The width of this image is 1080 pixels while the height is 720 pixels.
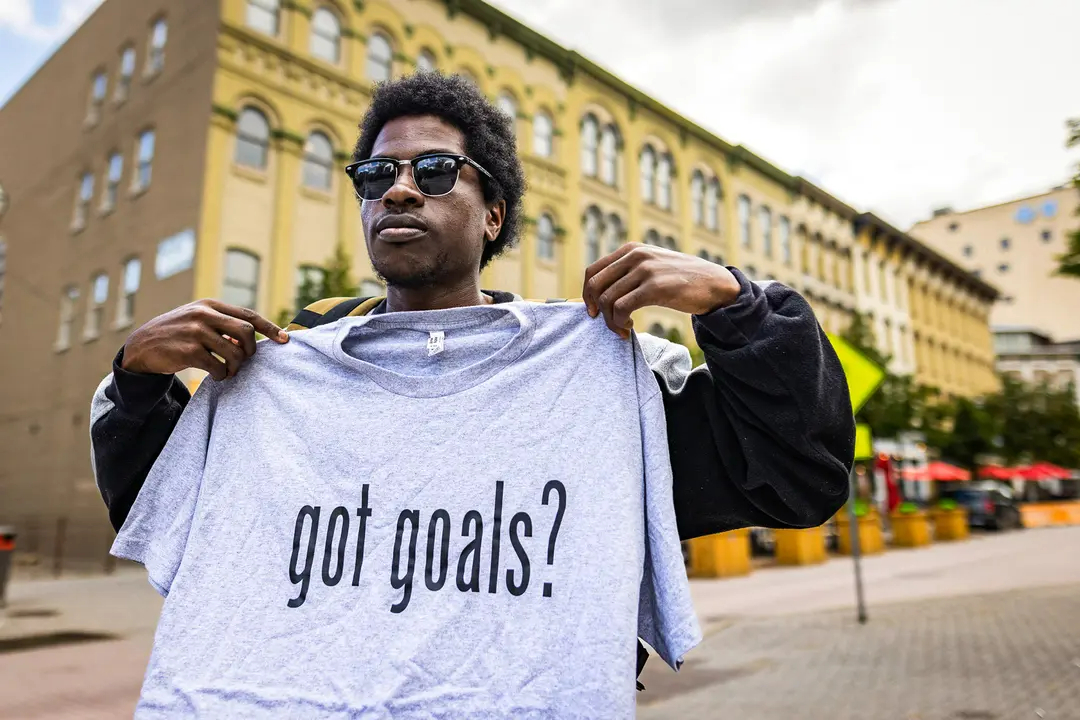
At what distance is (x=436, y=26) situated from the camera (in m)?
22.5

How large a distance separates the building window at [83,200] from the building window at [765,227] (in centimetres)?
2342

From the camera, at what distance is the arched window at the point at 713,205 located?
31.1m

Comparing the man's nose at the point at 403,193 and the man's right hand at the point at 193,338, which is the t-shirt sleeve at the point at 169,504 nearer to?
the man's right hand at the point at 193,338

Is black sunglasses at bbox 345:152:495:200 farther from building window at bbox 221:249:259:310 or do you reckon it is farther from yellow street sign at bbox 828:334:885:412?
building window at bbox 221:249:259:310

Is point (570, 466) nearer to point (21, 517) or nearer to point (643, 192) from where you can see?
point (21, 517)

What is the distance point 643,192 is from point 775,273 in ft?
27.3

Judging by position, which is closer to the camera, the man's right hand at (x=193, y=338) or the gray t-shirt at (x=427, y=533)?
the gray t-shirt at (x=427, y=533)

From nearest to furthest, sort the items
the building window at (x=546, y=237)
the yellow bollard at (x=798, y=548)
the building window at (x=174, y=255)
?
the building window at (x=174, y=255) < the yellow bollard at (x=798, y=548) < the building window at (x=546, y=237)

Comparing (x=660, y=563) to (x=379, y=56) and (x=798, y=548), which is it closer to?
(x=798, y=548)

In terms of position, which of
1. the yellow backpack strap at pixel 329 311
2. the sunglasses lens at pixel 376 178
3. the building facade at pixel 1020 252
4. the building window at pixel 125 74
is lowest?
the yellow backpack strap at pixel 329 311

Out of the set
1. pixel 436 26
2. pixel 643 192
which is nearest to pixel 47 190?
pixel 436 26

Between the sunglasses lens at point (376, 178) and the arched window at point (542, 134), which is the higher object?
the arched window at point (542, 134)

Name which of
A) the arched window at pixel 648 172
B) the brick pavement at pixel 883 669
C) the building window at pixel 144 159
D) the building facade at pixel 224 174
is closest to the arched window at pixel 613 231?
the building facade at pixel 224 174

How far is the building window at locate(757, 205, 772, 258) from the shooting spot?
33.6m
